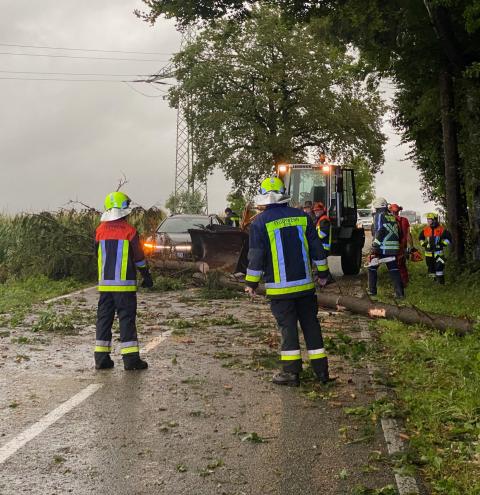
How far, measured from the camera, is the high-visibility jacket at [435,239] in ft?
59.2

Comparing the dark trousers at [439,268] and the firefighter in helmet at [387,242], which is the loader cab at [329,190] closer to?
the dark trousers at [439,268]

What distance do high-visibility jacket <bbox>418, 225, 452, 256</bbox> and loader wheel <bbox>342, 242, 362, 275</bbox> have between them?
3.01 meters

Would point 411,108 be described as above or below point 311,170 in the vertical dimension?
above

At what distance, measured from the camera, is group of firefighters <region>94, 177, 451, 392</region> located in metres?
7.69

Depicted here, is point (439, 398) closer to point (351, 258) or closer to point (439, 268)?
point (439, 268)

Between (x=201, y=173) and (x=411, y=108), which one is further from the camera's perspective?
(x=201, y=173)

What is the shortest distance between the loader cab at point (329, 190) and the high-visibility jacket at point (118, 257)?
1091 centimetres

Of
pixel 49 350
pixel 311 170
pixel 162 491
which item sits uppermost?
pixel 311 170

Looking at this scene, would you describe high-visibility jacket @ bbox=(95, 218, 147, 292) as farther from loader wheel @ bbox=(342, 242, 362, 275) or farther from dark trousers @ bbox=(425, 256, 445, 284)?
loader wheel @ bbox=(342, 242, 362, 275)

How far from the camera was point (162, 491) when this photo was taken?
15.3 ft

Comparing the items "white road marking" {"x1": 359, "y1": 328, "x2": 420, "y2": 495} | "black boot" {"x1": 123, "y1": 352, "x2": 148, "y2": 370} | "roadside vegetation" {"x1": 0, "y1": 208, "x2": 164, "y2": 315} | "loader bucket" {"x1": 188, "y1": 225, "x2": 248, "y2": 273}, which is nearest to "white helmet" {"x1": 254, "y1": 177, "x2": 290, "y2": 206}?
"white road marking" {"x1": 359, "y1": 328, "x2": 420, "y2": 495}

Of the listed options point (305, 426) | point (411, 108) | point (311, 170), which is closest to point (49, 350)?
point (305, 426)

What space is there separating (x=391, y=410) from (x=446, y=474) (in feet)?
4.88

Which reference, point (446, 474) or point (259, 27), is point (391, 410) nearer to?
point (446, 474)
